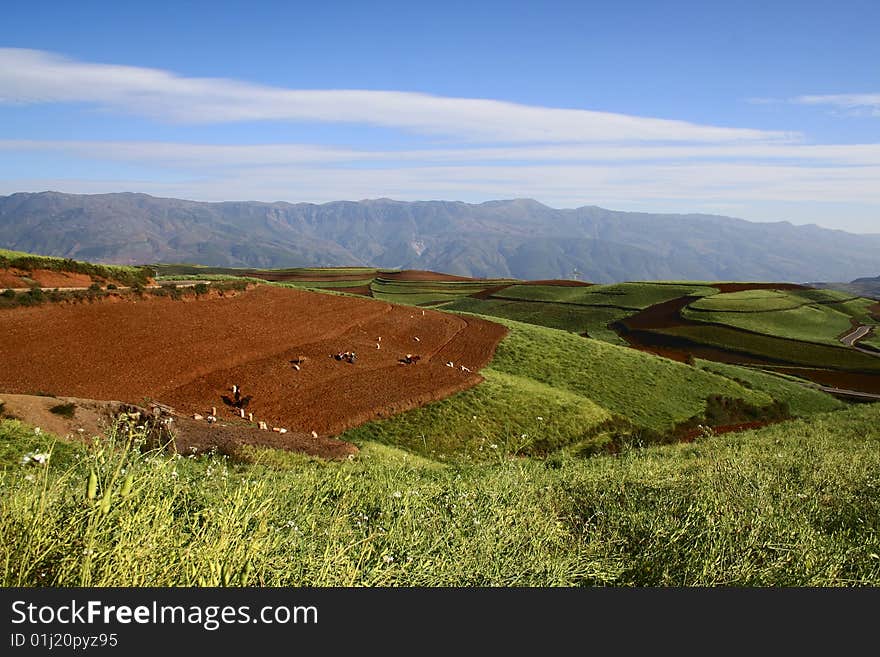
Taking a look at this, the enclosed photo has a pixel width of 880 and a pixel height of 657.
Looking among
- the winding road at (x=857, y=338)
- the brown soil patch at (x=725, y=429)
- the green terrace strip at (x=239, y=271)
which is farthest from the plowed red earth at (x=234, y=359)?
the green terrace strip at (x=239, y=271)

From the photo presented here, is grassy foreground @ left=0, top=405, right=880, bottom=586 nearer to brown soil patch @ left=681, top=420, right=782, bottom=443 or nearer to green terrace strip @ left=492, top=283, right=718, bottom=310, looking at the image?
brown soil patch @ left=681, top=420, right=782, bottom=443

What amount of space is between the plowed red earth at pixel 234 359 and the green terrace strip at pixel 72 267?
18.2ft

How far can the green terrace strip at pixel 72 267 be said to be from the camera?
32.5m

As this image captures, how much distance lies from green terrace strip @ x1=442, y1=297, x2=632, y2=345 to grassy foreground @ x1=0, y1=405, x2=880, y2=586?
59537mm

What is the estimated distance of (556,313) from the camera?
80.4m

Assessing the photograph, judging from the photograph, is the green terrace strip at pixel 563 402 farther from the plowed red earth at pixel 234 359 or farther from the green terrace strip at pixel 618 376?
the plowed red earth at pixel 234 359

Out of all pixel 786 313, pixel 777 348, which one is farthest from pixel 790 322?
pixel 777 348

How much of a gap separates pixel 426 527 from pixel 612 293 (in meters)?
90.5

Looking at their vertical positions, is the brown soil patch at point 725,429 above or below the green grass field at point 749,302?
below

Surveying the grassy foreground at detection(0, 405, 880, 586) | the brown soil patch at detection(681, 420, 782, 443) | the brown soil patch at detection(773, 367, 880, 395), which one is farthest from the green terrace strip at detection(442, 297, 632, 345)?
the grassy foreground at detection(0, 405, 880, 586)

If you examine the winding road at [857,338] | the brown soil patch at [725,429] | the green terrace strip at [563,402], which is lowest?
the brown soil patch at [725,429]

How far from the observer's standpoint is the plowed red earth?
22.4 m

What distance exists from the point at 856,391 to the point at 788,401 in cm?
1106

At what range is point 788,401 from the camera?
139 ft
